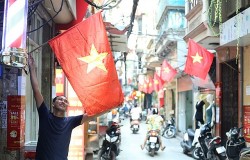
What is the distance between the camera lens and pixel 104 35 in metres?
4.59

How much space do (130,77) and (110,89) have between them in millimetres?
63209

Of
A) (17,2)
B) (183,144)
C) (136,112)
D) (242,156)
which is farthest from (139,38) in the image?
(17,2)

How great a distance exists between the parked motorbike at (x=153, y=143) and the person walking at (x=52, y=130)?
983 centimetres

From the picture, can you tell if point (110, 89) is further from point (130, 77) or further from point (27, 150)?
point (130, 77)

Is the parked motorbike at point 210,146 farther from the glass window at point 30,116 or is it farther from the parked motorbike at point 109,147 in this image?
the glass window at point 30,116

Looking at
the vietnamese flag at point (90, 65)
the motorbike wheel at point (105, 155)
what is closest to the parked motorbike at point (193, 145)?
the motorbike wheel at point (105, 155)

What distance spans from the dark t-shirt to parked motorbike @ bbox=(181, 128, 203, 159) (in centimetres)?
865

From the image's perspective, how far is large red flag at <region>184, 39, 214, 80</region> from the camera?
1117cm

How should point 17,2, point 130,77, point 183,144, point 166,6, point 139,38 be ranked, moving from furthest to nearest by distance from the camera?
point 130,77, point 139,38, point 166,6, point 183,144, point 17,2

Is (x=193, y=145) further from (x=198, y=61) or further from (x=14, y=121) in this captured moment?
(x=14, y=121)

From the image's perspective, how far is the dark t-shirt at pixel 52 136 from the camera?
396 centimetres

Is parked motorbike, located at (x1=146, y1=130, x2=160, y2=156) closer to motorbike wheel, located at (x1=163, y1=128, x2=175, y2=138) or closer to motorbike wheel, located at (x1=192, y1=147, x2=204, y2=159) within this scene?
motorbike wheel, located at (x1=192, y1=147, x2=204, y2=159)

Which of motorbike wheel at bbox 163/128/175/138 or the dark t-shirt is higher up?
the dark t-shirt

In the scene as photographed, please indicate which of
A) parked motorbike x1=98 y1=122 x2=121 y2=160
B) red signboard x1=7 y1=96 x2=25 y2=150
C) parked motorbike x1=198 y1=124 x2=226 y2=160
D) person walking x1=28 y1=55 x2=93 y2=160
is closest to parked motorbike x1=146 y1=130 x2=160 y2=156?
parked motorbike x1=98 y1=122 x2=121 y2=160
